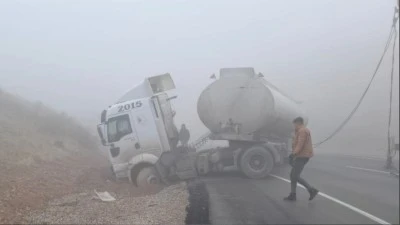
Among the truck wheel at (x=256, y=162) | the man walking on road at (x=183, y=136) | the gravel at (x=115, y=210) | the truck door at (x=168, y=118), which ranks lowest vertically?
the truck wheel at (x=256, y=162)

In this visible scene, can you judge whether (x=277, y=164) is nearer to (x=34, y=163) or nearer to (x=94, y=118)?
(x=34, y=163)

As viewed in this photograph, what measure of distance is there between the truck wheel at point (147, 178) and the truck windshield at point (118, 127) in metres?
1.34

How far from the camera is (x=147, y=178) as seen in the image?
14.4 m

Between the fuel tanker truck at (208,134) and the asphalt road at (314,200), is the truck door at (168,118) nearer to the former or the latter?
the fuel tanker truck at (208,134)

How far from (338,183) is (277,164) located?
28.4ft

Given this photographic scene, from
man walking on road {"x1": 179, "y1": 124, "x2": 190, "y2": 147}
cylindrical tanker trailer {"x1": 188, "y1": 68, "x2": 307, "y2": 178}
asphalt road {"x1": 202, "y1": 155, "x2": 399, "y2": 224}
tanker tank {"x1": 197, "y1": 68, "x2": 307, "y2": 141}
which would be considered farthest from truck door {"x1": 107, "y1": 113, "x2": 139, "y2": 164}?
asphalt road {"x1": 202, "y1": 155, "x2": 399, "y2": 224}

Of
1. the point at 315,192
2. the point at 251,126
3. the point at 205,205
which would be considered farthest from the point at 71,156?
the point at 315,192

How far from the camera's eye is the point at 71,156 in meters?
23.4

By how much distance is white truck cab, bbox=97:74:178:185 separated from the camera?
1458 centimetres

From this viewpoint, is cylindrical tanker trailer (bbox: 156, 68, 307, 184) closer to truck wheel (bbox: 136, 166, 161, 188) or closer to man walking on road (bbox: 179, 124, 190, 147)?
truck wheel (bbox: 136, 166, 161, 188)

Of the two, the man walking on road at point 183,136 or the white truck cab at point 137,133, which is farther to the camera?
the man walking on road at point 183,136

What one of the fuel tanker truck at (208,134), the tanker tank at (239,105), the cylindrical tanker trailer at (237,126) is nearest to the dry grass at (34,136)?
the fuel tanker truck at (208,134)

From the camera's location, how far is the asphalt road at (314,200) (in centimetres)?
442

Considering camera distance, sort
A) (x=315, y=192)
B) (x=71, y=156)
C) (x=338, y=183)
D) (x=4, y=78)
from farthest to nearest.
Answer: (x=4, y=78)
(x=71, y=156)
(x=315, y=192)
(x=338, y=183)
